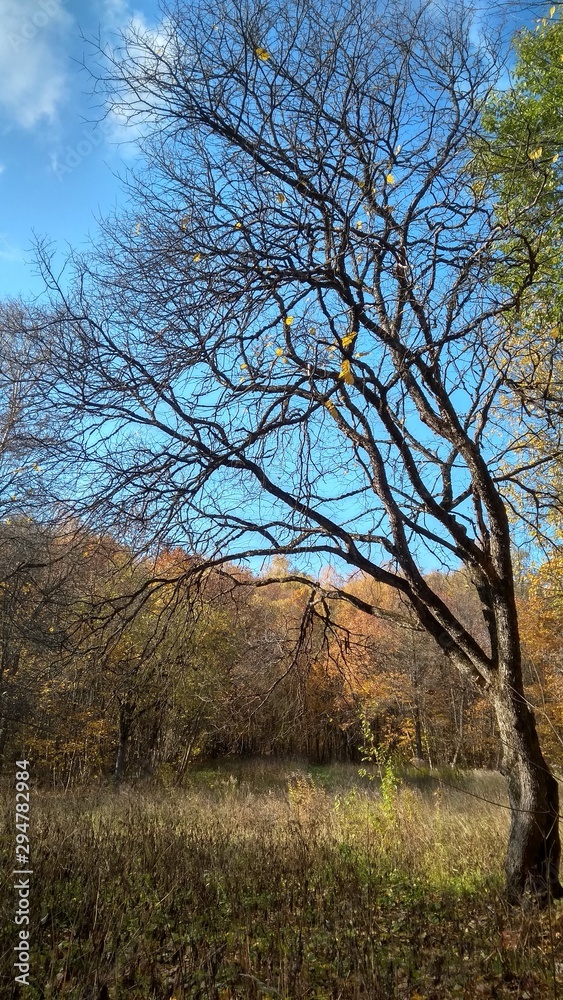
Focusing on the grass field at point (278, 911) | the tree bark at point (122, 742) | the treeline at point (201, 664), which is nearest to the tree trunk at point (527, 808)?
the grass field at point (278, 911)

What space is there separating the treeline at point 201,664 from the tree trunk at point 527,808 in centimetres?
122

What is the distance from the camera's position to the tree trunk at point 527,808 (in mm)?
4188

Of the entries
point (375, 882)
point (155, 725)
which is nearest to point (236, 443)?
point (375, 882)

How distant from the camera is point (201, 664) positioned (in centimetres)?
1406

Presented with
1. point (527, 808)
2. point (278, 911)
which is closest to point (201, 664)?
point (278, 911)

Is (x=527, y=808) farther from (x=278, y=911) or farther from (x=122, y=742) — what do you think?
(x=122, y=742)

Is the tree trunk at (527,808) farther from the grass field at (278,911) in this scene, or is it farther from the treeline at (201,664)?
the treeline at (201,664)

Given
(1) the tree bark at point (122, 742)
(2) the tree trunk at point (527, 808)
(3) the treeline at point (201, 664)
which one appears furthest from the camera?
(1) the tree bark at point (122, 742)

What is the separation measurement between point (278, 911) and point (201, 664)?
10123 millimetres

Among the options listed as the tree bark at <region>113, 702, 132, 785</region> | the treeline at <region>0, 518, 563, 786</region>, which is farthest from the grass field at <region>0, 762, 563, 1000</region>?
the tree bark at <region>113, 702, 132, 785</region>

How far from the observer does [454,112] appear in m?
4.16

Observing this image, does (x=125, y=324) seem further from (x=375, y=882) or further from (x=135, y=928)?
(x=375, y=882)

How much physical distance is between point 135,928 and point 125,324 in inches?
175

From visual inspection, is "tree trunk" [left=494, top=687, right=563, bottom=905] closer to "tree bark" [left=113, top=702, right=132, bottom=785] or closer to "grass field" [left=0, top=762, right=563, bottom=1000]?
"grass field" [left=0, top=762, right=563, bottom=1000]
